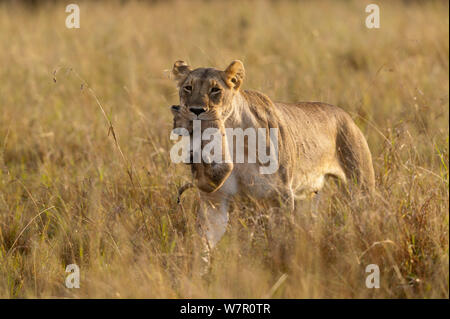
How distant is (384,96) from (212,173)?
407 centimetres

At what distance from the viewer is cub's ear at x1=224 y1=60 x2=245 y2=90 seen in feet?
13.1

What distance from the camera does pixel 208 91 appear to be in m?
3.82

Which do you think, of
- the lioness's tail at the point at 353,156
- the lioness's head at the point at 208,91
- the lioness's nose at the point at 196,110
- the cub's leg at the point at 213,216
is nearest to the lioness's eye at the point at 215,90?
the lioness's head at the point at 208,91

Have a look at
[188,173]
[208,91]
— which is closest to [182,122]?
[208,91]

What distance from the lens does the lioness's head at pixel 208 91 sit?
3.69 m

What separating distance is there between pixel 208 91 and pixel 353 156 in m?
1.40

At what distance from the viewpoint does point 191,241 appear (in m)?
3.97

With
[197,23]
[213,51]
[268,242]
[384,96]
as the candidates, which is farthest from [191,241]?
[197,23]

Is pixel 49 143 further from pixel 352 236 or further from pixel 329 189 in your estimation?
pixel 352 236

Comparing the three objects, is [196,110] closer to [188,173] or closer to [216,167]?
[216,167]

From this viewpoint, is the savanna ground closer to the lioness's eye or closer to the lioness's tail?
the lioness's tail

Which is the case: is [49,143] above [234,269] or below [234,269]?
above

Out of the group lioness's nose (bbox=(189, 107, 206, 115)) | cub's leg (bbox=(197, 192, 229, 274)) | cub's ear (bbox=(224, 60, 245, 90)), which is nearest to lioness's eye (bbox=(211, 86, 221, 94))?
cub's ear (bbox=(224, 60, 245, 90))

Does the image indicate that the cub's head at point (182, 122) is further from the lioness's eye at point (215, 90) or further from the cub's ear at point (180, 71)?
the cub's ear at point (180, 71)
